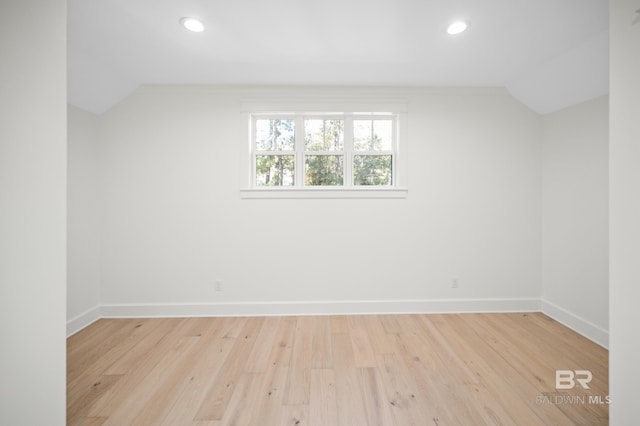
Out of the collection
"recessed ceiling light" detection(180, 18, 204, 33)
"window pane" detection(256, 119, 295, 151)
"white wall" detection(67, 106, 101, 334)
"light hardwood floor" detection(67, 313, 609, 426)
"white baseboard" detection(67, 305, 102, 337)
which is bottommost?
"light hardwood floor" detection(67, 313, 609, 426)

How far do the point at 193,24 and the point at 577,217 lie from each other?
13.2ft

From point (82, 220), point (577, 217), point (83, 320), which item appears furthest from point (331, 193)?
point (83, 320)

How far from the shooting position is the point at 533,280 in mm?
3164

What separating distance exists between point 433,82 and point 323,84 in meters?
1.24

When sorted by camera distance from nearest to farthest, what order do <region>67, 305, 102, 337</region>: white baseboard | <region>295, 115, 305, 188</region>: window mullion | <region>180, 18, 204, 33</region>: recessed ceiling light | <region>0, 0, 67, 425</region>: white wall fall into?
<region>0, 0, 67, 425</region>: white wall < <region>180, 18, 204, 33</region>: recessed ceiling light < <region>67, 305, 102, 337</region>: white baseboard < <region>295, 115, 305, 188</region>: window mullion

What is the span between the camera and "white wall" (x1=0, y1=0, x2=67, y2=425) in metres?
1.18

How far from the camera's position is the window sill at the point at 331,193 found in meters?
3.12

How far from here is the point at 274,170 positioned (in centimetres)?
327

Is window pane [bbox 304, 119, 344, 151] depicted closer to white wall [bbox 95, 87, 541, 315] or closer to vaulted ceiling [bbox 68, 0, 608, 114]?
white wall [bbox 95, 87, 541, 315]

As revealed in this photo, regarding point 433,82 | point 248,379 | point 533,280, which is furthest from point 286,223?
point 533,280

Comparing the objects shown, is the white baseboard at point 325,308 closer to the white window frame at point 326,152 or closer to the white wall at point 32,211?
the white window frame at point 326,152

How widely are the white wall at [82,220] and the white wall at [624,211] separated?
4191 mm

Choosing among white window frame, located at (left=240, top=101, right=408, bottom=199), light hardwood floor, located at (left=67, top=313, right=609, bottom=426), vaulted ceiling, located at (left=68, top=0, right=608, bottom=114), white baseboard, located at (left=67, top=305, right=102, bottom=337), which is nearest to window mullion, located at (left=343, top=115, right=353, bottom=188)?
white window frame, located at (left=240, top=101, right=408, bottom=199)

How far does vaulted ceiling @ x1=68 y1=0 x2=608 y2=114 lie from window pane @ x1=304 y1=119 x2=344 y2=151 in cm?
47
